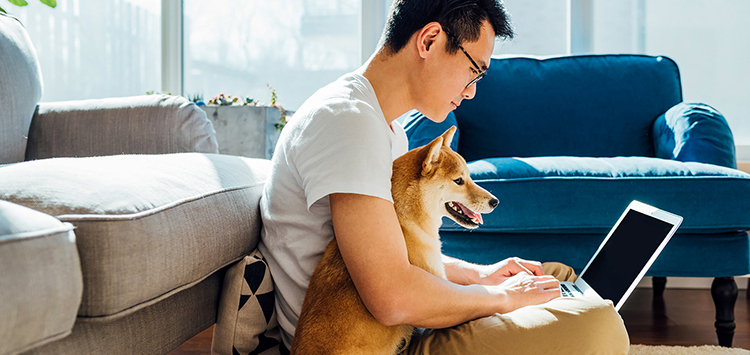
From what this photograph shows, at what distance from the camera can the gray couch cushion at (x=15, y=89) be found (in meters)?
1.24

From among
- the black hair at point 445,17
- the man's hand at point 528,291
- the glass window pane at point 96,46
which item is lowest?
the man's hand at point 528,291

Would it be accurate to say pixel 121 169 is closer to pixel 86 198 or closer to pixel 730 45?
pixel 86 198

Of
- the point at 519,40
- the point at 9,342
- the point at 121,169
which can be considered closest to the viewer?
the point at 9,342

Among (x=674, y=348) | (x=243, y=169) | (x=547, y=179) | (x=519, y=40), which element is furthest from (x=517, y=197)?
(x=519, y=40)

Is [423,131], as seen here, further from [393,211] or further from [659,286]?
[659,286]

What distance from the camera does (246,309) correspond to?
764mm

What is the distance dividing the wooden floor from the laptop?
2.11 feet

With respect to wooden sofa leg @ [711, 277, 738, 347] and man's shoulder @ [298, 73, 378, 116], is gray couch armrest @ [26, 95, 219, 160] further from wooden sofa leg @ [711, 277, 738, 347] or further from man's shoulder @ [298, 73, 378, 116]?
wooden sofa leg @ [711, 277, 738, 347]

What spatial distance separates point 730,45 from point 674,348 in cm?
208

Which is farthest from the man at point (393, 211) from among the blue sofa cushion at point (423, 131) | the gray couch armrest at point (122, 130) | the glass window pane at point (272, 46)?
the glass window pane at point (272, 46)

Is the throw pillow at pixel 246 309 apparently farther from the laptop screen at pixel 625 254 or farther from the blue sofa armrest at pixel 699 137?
the blue sofa armrest at pixel 699 137

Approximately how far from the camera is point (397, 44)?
32.7 inches

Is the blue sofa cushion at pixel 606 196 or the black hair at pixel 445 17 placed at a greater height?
the black hair at pixel 445 17

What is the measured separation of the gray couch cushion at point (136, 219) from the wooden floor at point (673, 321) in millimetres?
926
